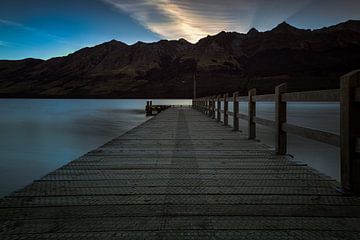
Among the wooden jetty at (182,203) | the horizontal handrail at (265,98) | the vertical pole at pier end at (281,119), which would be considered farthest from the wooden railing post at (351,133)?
the horizontal handrail at (265,98)

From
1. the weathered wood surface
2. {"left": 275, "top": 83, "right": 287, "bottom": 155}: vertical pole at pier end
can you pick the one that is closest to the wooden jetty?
A: the weathered wood surface

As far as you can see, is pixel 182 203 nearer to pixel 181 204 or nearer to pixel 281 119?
Result: pixel 181 204

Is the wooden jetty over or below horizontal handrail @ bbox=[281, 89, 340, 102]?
below

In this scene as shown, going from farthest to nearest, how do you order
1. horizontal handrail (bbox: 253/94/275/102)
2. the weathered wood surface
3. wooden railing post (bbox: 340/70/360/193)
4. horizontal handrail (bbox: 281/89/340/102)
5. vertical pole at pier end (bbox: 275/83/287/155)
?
horizontal handrail (bbox: 253/94/275/102), vertical pole at pier end (bbox: 275/83/287/155), horizontal handrail (bbox: 281/89/340/102), wooden railing post (bbox: 340/70/360/193), the weathered wood surface

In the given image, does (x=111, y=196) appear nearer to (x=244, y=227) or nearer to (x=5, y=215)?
(x=5, y=215)

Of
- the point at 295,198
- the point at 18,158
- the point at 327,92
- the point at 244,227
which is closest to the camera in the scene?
the point at 244,227

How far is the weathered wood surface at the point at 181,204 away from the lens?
2.21m

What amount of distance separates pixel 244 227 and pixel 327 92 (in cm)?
219

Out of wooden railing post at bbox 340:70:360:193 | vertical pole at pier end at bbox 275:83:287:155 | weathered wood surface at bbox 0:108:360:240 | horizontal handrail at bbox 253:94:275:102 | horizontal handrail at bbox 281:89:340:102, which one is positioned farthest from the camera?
horizontal handrail at bbox 253:94:275:102

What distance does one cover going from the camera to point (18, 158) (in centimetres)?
1412

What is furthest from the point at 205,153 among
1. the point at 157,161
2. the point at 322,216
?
the point at 322,216

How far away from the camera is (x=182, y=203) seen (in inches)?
111

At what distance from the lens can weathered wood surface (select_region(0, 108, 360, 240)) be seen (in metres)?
2.21

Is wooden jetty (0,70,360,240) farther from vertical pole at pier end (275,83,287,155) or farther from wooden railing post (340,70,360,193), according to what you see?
vertical pole at pier end (275,83,287,155)
